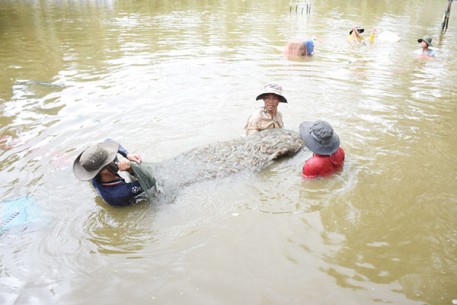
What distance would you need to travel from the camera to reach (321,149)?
398 centimetres

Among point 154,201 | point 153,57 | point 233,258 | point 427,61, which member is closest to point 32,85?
point 153,57

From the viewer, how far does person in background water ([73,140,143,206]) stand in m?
3.31

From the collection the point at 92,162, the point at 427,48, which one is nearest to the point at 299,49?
the point at 427,48

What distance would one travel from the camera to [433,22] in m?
17.0

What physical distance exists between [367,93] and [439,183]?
12.3 feet

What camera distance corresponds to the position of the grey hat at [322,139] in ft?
12.7

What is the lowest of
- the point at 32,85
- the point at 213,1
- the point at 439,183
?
the point at 439,183

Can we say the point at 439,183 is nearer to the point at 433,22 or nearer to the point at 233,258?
the point at 233,258

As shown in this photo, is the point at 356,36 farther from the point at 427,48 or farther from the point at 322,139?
the point at 322,139

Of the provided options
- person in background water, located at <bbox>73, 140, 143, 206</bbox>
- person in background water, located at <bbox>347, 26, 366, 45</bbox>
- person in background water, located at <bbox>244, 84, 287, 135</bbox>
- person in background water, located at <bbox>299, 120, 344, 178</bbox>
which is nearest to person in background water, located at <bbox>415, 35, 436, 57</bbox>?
person in background water, located at <bbox>347, 26, 366, 45</bbox>

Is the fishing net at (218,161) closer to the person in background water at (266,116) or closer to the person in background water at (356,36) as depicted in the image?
the person in background water at (266,116)

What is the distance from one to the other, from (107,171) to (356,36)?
10863 millimetres

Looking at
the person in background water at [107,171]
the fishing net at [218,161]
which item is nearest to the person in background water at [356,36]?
the fishing net at [218,161]

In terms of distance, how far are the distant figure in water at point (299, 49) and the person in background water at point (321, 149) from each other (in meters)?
6.33
